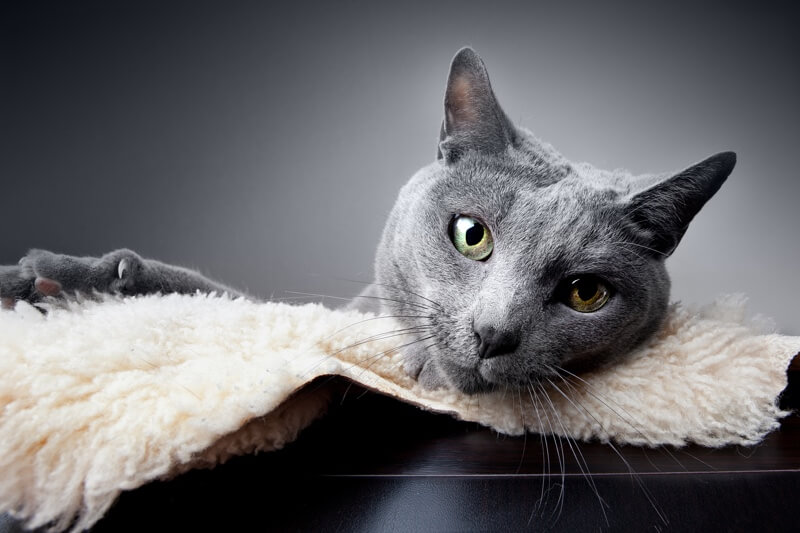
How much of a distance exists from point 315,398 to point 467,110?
0.50 m

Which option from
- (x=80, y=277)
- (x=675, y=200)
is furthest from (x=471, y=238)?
(x=80, y=277)

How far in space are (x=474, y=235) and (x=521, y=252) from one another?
0.31 feet

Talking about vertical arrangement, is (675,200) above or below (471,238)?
above

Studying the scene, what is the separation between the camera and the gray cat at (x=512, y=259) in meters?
0.68

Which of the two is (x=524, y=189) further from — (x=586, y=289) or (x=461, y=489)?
(x=461, y=489)

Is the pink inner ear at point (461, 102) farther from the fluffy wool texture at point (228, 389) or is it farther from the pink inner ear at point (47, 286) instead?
the pink inner ear at point (47, 286)

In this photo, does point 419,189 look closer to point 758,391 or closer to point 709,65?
point 758,391

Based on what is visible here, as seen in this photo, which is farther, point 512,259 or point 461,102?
point 461,102

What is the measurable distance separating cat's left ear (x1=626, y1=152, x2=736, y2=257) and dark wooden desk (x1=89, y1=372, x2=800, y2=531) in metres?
0.31

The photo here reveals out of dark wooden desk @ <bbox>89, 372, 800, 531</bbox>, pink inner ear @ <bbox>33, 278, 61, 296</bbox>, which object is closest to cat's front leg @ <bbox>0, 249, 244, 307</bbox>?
pink inner ear @ <bbox>33, 278, 61, 296</bbox>

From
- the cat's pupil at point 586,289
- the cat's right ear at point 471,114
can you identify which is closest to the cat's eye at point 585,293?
the cat's pupil at point 586,289

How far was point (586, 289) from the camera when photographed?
73 cm

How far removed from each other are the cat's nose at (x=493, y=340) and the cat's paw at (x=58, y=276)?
0.64 metres

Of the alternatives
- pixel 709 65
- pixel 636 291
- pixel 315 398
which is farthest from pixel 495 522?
pixel 709 65
